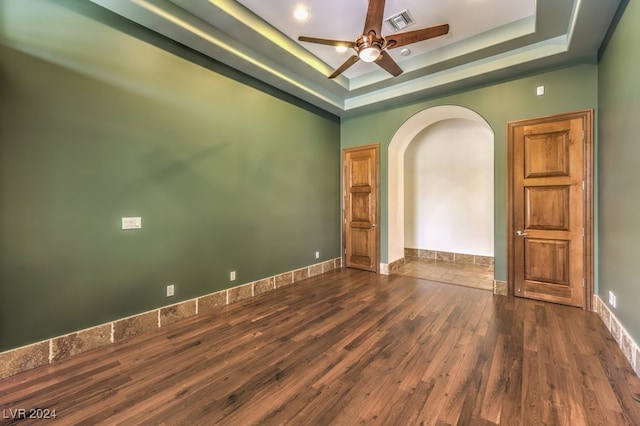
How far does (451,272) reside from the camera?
5.07 metres

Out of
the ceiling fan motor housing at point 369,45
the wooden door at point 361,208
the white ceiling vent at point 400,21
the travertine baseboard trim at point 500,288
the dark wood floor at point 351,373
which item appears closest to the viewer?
the dark wood floor at point 351,373

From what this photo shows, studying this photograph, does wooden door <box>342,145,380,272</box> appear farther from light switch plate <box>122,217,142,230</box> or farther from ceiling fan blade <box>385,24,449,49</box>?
light switch plate <box>122,217,142,230</box>

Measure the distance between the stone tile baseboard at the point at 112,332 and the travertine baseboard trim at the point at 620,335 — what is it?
377 cm

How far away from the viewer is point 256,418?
5.38ft

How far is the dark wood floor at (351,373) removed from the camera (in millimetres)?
1676

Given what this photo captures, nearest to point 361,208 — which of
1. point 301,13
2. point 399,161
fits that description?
point 399,161

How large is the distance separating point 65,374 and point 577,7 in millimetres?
5366

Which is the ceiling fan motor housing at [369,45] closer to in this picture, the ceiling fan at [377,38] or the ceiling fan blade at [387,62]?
the ceiling fan at [377,38]

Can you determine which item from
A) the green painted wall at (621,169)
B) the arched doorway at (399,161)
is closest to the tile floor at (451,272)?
the arched doorway at (399,161)

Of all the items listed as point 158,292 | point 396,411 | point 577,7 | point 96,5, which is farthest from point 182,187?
point 577,7

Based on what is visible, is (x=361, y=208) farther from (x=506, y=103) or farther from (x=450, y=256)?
(x=506, y=103)

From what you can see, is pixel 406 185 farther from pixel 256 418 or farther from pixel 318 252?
pixel 256 418

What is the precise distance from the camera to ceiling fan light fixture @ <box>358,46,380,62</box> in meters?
2.61

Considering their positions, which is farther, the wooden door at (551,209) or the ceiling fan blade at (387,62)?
the wooden door at (551,209)
